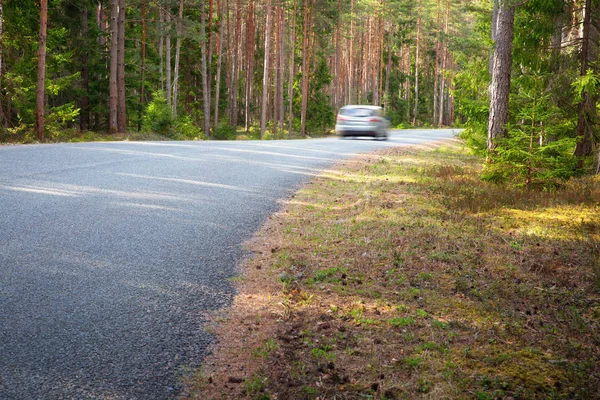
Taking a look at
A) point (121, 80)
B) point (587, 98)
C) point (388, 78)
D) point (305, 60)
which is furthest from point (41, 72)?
point (388, 78)

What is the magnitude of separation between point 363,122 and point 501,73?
15.1 meters

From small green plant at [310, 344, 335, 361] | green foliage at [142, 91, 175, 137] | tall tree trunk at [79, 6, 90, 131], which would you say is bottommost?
small green plant at [310, 344, 335, 361]

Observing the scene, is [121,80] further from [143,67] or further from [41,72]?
[41,72]

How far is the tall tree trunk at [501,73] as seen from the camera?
11.5m

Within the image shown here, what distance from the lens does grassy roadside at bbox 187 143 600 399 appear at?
342 centimetres

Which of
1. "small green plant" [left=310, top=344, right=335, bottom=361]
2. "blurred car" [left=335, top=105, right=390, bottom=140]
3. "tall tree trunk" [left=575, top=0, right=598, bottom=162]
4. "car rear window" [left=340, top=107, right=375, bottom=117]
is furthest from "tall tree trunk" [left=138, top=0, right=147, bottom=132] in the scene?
"small green plant" [left=310, top=344, right=335, bottom=361]

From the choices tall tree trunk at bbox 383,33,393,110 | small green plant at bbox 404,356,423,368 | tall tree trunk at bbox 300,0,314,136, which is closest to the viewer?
small green plant at bbox 404,356,423,368

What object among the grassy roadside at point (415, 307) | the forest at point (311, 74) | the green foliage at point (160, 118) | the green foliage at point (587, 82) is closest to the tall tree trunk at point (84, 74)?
the forest at point (311, 74)

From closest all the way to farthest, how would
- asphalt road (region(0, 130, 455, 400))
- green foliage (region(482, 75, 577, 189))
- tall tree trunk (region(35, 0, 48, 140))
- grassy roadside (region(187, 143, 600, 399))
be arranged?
asphalt road (region(0, 130, 455, 400)) → grassy roadside (region(187, 143, 600, 399)) → green foliage (region(482, 75, 577, 189)) → tall tree trunk (region(35, 0, 48, 140))

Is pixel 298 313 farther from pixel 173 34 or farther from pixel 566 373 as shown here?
pixel 173 34

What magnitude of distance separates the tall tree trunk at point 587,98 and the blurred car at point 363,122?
14.3 meters

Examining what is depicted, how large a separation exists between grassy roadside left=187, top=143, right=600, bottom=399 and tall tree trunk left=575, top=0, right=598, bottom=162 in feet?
12.6

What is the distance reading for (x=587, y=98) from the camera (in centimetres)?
1212

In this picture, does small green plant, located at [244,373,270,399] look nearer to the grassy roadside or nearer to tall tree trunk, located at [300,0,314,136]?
the grassy roadside
